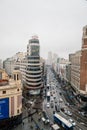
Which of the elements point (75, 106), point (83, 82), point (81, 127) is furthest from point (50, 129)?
point (83, 82)

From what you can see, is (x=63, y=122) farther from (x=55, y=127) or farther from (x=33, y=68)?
(x=33, y=68)

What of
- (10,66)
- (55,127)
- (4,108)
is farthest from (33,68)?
(10,66)

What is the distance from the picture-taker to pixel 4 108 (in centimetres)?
4278

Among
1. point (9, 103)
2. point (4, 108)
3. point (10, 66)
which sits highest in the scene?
point (10, 66)

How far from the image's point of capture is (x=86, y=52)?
61.7 metres

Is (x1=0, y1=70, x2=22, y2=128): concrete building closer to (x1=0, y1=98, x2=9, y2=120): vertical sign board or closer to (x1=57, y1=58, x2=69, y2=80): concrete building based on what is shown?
(x1=0, y1=98, x2=9, y2=120): vertical sign board

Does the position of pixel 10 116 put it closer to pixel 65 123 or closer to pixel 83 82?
pixel 65 123

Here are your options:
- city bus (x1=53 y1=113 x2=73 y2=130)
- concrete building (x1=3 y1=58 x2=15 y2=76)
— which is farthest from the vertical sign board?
concrete building (x1=3 y1=58 x2=15 y2=76)

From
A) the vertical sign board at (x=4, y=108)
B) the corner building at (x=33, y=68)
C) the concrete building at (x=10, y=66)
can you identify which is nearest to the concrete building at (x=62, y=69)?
the concrete building at (x=10, y=66)

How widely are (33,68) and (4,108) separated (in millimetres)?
31635

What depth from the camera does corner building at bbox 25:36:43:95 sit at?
73125 mm

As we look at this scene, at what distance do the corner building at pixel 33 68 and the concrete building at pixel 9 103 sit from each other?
26386mm

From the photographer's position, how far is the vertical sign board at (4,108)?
139 ft

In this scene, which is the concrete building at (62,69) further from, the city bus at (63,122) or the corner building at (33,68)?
the city bus at (63,122)
